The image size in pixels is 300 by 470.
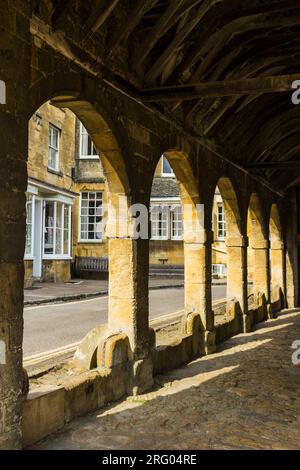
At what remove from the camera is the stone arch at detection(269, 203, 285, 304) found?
14.0 meters

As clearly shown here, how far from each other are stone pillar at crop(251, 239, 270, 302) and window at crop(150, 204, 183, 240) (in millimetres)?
10478

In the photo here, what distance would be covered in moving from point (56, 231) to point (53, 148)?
280 centimetres

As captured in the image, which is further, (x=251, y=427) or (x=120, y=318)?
(x=120, y=318)

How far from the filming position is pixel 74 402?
15.0ft

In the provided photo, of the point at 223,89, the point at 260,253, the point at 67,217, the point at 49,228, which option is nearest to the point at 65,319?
the point at 260,253

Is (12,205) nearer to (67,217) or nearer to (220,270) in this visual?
(67,217)

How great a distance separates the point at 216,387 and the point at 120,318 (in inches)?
54.6

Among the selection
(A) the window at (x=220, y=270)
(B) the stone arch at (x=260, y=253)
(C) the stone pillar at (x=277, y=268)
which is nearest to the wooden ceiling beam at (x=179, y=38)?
(B) the stone arch at (x=260, y=253)

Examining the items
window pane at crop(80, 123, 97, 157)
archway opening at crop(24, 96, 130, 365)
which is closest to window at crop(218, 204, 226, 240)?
archway opening at crop(24, 96, 130, 365)

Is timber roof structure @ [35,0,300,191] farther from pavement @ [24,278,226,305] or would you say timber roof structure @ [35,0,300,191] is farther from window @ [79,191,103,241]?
window @ [79,191,103,241]

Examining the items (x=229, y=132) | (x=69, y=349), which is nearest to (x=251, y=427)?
(x=69, y=349)

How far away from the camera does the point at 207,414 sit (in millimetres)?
4906

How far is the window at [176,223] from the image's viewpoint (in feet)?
75.0
